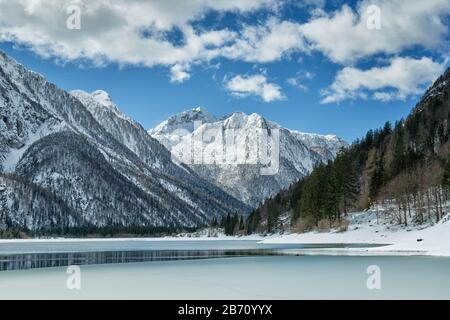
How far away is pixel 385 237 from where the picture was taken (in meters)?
81.7

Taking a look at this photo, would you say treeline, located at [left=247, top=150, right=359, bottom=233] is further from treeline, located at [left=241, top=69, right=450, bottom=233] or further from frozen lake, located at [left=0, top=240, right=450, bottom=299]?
frozen lake, located at [left=0, top=240, right=450, bottom=299]

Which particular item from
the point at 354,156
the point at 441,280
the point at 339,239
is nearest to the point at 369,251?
the point at 441,280

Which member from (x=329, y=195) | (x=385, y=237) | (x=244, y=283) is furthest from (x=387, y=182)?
(x=244, y=283)

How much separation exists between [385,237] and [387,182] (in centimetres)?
3952

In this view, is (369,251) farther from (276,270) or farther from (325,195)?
(325,195)

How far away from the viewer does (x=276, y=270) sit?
117 feet

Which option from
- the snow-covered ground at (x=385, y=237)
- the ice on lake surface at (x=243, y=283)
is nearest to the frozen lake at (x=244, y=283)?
the ice on lake surface at (x=243, y=283)

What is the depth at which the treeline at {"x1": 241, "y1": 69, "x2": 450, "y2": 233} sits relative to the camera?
93.9 meters

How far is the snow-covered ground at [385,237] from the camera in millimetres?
53656

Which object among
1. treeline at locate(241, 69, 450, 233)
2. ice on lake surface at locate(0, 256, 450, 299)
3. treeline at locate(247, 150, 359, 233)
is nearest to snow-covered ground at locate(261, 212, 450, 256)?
treeline at locate(241, 69, 450, 233)

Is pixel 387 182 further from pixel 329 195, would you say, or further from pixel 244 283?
pixel 244 283
